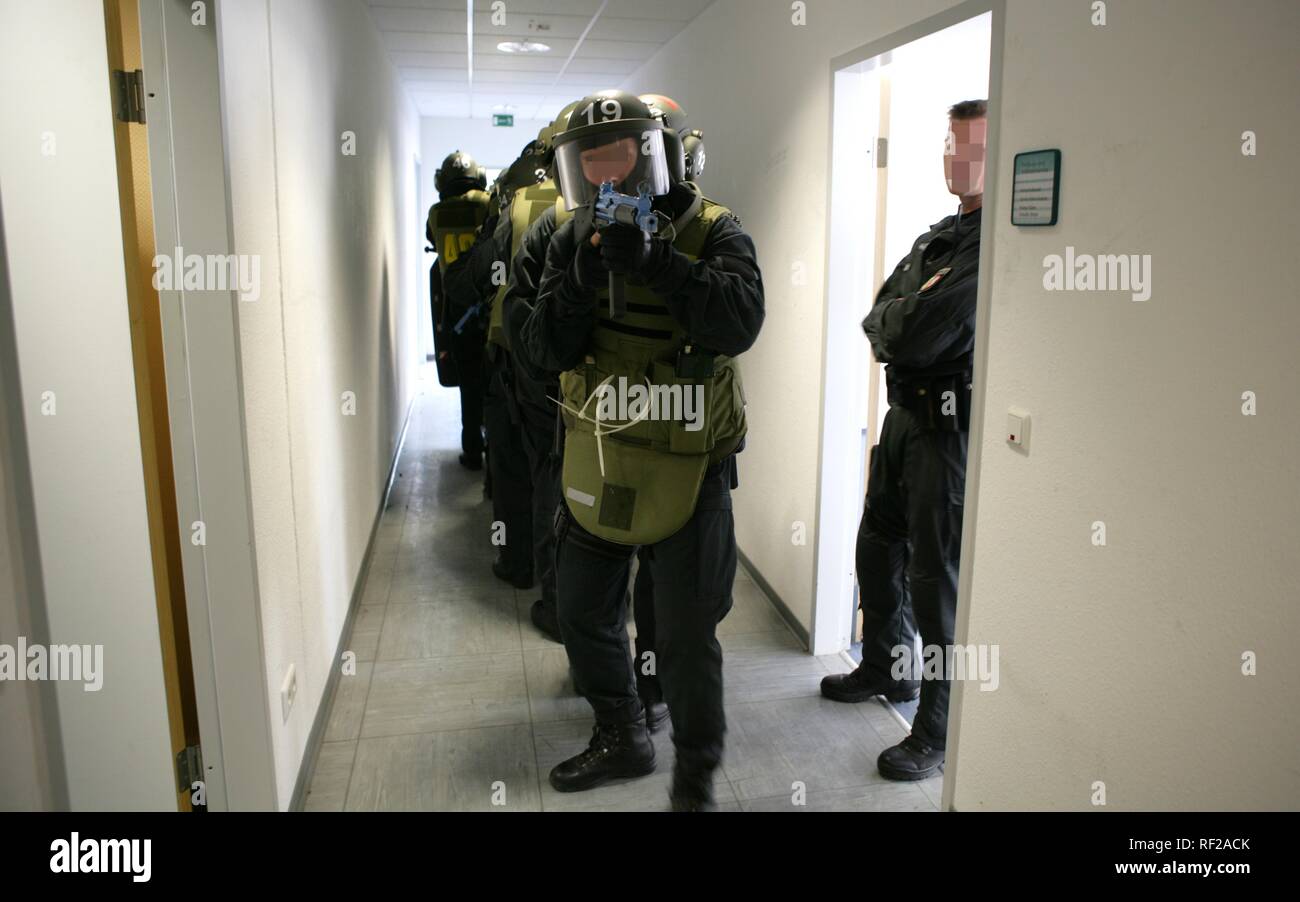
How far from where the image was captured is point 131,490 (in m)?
1.66

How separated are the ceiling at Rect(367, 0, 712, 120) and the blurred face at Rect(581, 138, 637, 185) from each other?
236cm

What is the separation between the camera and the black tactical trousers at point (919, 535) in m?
2.23

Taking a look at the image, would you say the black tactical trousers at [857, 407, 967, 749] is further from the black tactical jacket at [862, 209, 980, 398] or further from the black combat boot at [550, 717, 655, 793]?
the black combat boot at [550, 717, 655, 793]

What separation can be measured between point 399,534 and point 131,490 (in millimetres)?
2508

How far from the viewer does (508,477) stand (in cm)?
342

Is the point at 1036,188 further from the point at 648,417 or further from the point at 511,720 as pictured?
the point at 511,720

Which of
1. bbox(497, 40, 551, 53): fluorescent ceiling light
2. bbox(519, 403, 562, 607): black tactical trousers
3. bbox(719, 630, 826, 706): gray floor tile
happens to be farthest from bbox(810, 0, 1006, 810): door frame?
bbox(497, 40, 551, 53): fluorescent ceiling light

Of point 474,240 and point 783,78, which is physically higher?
point 783,78

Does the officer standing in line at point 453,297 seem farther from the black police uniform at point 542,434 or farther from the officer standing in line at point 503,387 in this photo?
the black police uniform at point 542,434

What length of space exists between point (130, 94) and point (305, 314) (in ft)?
2.89

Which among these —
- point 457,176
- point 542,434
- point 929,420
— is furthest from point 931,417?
point 457,176

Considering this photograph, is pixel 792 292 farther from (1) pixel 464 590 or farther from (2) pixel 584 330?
(1) pixel 464 590
